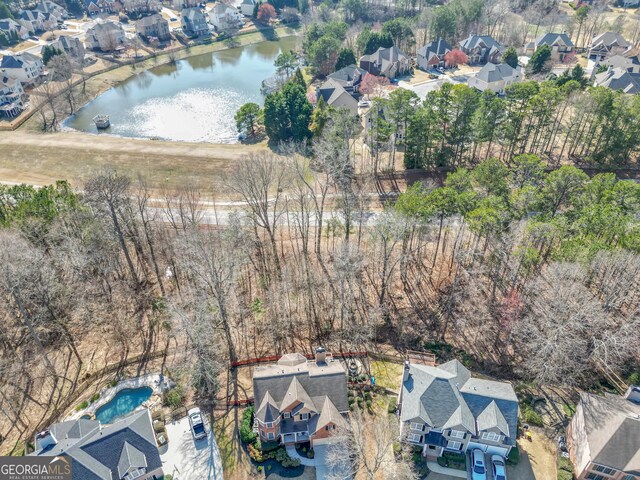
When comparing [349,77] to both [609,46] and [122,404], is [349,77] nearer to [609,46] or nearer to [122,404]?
[609,46]

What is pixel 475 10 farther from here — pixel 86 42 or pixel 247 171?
pixel 86 42

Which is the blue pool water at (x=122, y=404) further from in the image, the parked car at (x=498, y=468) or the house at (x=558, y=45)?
the house at (x=558, y=45)

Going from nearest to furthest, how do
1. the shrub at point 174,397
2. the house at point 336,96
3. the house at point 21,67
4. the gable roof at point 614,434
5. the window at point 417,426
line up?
the gable roof at point 614,434, the window at point 417,426, the shrub at point 174,397, the house at point 336,96, the house at point 21,67

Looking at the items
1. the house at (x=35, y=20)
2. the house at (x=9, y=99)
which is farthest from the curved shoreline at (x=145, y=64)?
the house at (x=35, y=20)

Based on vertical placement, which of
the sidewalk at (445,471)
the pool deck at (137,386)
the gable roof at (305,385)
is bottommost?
Answer: the sidewalk at (445,471)

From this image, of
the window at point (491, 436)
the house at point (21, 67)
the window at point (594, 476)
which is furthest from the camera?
the house at point (21, 67)

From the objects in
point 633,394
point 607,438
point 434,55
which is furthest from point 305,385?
point 434,55
